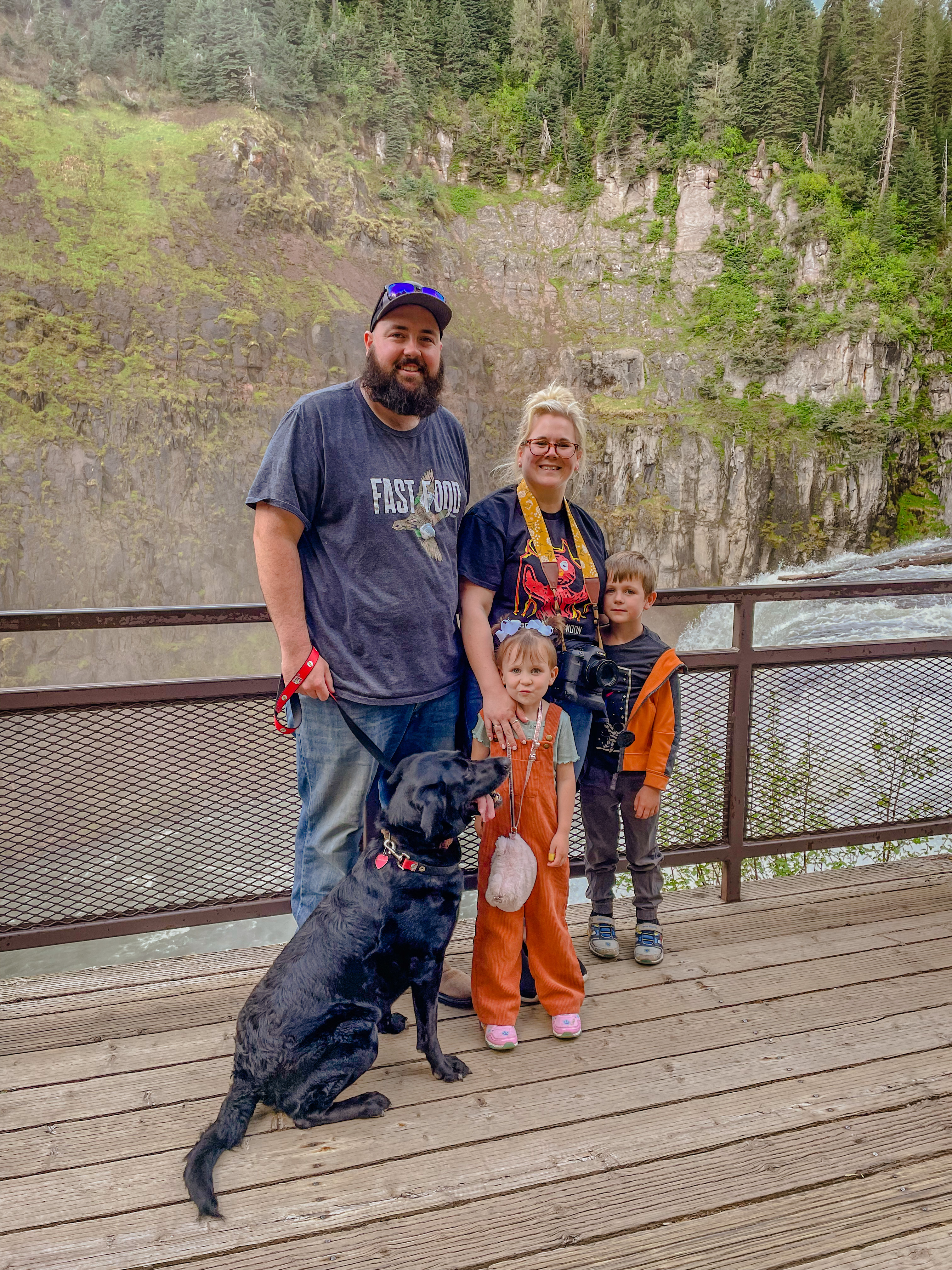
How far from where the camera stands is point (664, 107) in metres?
35.8

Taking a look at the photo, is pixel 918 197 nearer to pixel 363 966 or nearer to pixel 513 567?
pixel 513 567

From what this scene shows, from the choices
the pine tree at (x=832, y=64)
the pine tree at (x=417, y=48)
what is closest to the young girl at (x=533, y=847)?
the pine tree at (x=417, y=48)

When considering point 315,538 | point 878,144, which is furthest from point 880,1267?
point 878,144

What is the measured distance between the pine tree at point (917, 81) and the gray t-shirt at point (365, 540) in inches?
1784

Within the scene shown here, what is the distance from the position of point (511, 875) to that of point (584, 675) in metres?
0.60

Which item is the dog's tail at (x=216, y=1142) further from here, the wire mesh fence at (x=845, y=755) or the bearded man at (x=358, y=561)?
the wire mesh fence at (x=845, y=755)

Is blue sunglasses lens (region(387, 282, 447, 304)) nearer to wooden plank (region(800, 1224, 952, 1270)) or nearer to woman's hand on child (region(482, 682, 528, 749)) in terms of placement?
woman's hand on child (region(482, 682, 528, 749))

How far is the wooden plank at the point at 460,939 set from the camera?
2510mm

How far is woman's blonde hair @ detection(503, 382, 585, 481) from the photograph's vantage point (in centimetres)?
224

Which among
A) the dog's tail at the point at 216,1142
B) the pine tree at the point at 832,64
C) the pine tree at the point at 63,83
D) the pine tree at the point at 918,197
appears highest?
the pine tree at the point at 832,64

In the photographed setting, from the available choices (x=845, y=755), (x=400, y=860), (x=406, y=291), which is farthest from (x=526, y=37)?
(x=400, y=860)

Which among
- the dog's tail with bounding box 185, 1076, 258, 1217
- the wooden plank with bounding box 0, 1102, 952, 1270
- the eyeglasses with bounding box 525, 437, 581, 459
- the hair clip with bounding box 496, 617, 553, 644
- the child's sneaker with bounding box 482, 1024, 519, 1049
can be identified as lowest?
the wooden plank with bounding box 0, 1102, 952, 1270

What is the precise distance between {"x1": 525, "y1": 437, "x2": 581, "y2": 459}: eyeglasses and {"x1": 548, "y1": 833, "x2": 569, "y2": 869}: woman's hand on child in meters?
1.11

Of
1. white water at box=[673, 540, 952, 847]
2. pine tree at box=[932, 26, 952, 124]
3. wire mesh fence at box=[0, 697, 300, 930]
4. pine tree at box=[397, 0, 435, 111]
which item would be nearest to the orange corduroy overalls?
wire mesh fence at box=[0, 697, 300, 930]
